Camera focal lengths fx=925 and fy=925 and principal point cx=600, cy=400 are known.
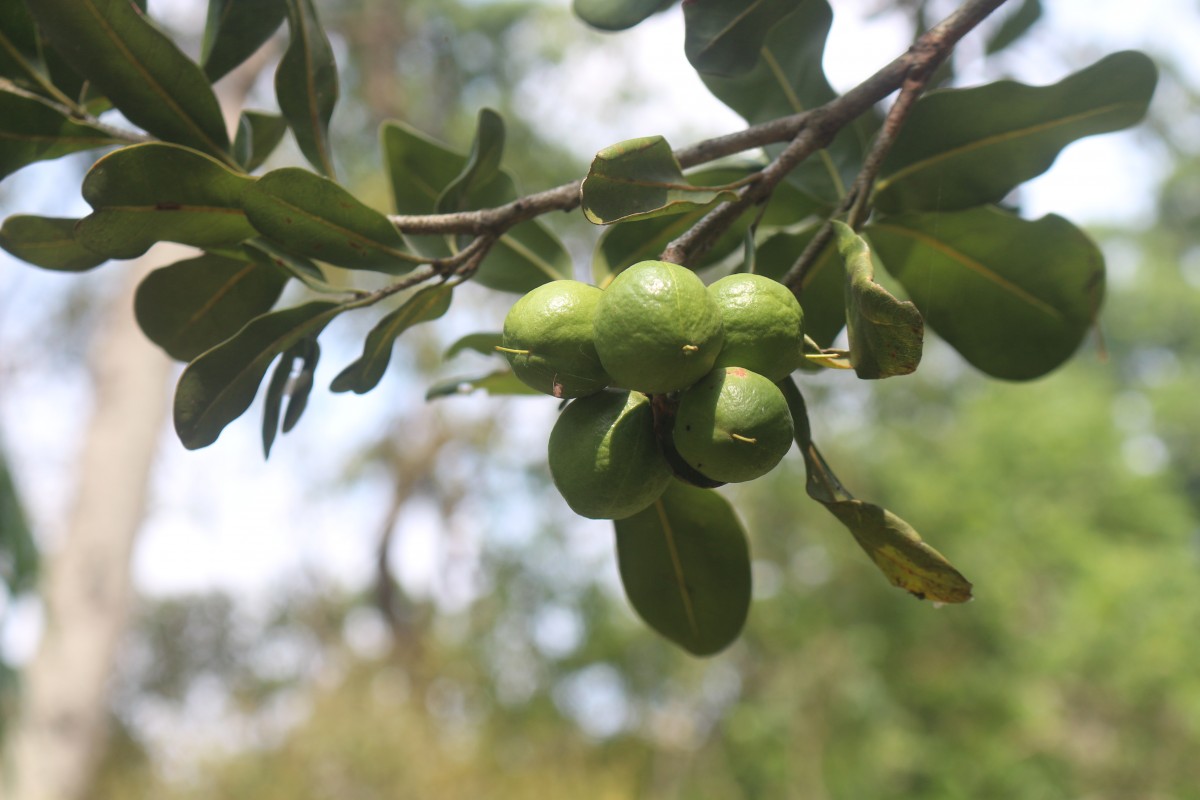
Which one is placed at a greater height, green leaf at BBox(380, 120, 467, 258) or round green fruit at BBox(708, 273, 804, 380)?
green leaf at BBox(380, 120, 467, 258)

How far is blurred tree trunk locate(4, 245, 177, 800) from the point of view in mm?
5609

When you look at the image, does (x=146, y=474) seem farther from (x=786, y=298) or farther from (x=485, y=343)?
(x=786, y=298)

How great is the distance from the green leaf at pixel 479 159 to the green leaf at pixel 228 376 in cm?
22

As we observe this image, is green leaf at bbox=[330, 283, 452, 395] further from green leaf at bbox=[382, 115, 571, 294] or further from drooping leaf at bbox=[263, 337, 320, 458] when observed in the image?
green leaf at bbox=[382, 115, 571, 294]

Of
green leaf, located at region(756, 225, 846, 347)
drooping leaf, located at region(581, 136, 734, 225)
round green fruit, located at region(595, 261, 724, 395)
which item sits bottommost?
green leaf, located at region(756, 225, 846, 347)

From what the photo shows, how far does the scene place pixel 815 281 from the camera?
98 cm

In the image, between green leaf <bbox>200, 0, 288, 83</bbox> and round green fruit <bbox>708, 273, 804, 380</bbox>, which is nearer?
round green fruit <bbox>708, 273, 804, 380</bbox>

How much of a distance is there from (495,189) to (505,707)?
10623 millimetres

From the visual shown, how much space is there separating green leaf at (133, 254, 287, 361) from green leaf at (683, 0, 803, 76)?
17.6 inches

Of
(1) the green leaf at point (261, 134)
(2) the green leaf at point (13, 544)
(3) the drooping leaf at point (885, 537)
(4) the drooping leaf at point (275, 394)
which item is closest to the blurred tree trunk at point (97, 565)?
(2) the green leaf at point (13, 544)

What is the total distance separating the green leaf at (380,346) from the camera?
841mm

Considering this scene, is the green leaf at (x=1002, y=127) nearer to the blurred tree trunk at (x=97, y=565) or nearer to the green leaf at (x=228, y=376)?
the green leaf at (x=228, y=376)

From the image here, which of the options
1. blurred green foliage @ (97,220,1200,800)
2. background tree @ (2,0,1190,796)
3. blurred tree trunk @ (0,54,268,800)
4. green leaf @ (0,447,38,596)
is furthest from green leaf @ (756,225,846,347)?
blurred green foliage @ (97,220,1200,800)

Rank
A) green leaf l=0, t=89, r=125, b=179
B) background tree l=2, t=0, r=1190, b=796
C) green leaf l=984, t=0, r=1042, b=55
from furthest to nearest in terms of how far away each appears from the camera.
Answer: green leaf l=984, t=0, r=1042, b=55
green leaf l=0, t=89, r=125, b=179
background tree l=2, t=0, r=1190, b=796
